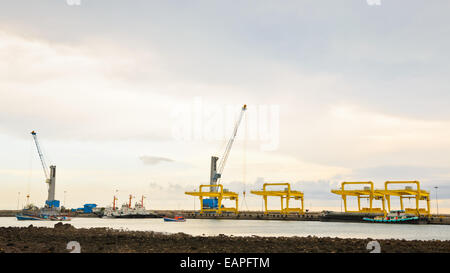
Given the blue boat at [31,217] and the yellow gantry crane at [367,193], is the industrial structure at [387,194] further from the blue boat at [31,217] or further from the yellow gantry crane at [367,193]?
the blue boat at [31,217]

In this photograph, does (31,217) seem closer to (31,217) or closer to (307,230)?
(31,217)

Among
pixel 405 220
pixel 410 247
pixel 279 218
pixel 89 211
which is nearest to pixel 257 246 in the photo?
pixel 410 247

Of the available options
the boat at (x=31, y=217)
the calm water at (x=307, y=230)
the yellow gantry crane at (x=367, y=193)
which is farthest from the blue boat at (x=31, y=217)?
the yellow gantry crane at (x=367, y=193)

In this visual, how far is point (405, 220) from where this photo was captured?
104188mm

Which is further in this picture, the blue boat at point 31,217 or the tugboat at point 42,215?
the blue boat at point 31,217

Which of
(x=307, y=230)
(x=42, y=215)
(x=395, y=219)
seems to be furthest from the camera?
(x=42, y=215)

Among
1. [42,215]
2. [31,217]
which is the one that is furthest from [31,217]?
[42,215]

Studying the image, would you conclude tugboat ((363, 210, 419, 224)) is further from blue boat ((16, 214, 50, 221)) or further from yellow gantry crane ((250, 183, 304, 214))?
blue boat ((16, 214, 50, 221))

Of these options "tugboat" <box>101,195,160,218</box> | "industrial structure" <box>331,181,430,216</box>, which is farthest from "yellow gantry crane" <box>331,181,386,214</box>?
"tugboat" <box>101,195,160,218</box>

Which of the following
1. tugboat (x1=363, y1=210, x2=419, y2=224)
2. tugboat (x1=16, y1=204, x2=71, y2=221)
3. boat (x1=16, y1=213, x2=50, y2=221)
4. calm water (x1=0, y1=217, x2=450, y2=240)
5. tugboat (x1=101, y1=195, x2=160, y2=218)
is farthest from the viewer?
tugboat (x1=101, y1=195, x2=160, y2=218)

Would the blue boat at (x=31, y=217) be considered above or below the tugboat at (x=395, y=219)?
below
